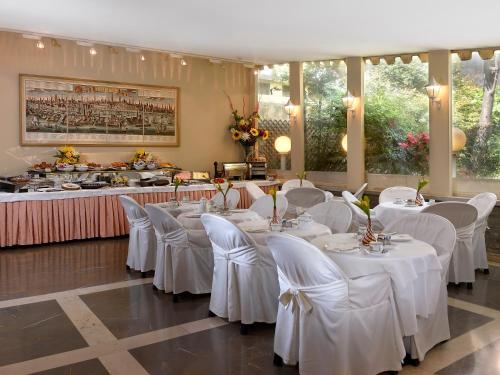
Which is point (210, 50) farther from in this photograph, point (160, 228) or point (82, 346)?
point (82, 346)

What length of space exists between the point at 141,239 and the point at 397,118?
4.78 metres

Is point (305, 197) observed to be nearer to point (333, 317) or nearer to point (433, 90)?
point (433, 90)

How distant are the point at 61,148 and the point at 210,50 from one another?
2882 millimetres

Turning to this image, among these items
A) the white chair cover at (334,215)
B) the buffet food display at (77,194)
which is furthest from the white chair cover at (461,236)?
the buffet food display at (77,194)

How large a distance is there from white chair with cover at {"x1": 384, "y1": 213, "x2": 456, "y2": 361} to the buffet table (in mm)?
4512

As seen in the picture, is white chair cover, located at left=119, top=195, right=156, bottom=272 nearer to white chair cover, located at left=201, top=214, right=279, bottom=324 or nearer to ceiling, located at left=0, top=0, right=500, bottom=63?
white chair cover, located at left=201, top=214, right=279, bottom=324

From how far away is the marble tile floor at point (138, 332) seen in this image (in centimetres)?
303

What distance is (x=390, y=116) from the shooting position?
8008 mm

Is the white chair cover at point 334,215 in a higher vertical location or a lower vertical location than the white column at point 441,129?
lower

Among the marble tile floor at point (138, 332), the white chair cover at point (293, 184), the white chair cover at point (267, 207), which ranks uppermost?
the white chair cover at point (293, 184)

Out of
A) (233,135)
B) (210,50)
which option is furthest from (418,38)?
(233,135)

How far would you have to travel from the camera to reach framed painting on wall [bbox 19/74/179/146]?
24.3 feet

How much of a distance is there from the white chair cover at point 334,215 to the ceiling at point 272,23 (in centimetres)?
225

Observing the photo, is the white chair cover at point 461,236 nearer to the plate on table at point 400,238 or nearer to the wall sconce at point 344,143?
the plate on table at point 400,238
